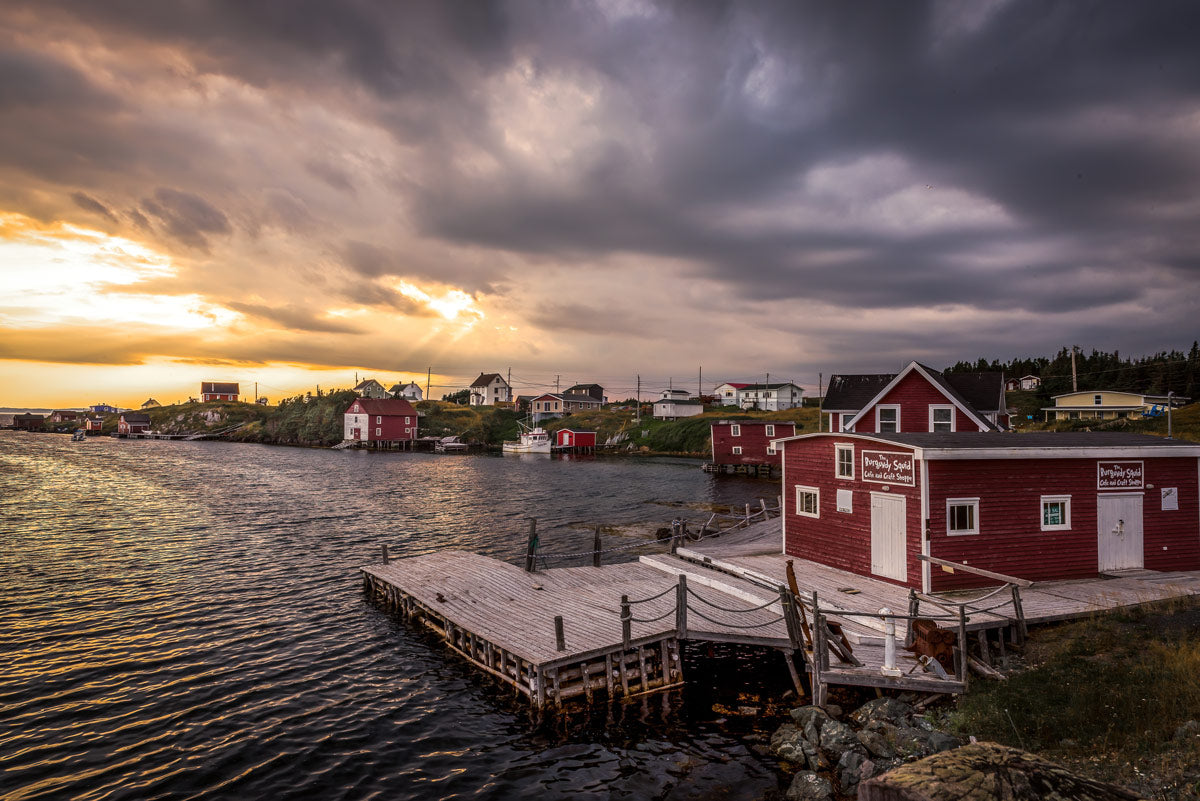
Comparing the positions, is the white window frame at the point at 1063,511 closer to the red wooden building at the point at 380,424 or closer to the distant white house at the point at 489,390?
the red wooden building at the point at 380,424

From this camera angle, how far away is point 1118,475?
69.3 ft

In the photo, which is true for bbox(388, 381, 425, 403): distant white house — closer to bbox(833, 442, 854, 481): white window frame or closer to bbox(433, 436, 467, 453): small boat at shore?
bbox(433, 436, 467, 453): small boat at shore

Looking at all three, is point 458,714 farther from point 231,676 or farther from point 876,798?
point 876,798

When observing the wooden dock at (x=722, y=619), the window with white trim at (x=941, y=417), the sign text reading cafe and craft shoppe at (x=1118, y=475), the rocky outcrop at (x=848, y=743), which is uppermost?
the window with white trim at (x=941, y=417)

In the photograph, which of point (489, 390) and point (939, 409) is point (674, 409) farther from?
point (939, 409)

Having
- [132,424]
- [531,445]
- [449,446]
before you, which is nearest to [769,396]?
[531,445]

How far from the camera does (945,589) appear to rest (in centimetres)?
1902

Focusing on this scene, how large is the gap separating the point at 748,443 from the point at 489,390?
11039cm

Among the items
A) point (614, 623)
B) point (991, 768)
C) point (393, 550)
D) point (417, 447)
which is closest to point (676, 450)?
point (417, 447)

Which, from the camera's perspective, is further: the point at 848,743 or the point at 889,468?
the point at 889,468

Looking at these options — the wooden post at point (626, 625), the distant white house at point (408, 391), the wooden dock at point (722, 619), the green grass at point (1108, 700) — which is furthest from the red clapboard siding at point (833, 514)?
the distant white house at point (408, 391)

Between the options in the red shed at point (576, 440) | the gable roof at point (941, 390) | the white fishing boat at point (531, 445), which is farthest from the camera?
the red shed at point (576, 440)

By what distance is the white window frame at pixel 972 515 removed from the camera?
63.2 feet

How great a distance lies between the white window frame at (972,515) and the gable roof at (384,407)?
121972 mm
